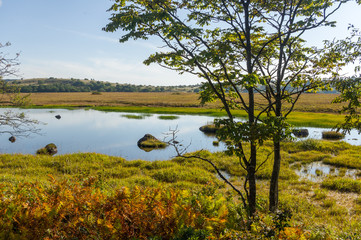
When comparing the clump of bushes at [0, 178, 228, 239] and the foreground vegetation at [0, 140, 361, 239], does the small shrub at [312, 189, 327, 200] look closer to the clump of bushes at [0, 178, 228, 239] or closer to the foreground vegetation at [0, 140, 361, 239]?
the foreground vegetation at [0, 140, 361, 239]

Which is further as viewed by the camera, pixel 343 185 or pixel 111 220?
pixel 343 185

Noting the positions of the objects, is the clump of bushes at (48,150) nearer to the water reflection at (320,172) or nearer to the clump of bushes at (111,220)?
the clump of bushes at (111,220)

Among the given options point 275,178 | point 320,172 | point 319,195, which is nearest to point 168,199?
point 275,178

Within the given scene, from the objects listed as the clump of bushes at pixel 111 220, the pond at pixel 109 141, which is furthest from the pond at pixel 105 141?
the clump of bushes at pixel 111 220

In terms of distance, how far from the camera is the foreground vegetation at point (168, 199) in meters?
4.50

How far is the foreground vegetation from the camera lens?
4.50 m

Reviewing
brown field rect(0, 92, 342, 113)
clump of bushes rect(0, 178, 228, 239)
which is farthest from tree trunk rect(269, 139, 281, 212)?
brown field rect(0, 92, 342, 113)

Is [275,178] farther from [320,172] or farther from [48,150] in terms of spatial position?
[48,150]

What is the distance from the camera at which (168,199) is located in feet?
17.6

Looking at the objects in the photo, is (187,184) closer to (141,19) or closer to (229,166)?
(229,166)

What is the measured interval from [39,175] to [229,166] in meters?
11.5

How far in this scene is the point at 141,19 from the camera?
5.20 metres

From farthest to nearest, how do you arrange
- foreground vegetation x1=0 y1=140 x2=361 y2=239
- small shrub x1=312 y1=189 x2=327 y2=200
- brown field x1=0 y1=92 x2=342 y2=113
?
brown field x1=0 y1=92 x2=342 y2=113, small shrub x1=312 y1=189 x2=327 y2=200, foreground vegetation x1=0 y1=140 x2=361 y2=239

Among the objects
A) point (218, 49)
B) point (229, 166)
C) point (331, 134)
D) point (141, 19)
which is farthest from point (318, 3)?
point (331, 134)
